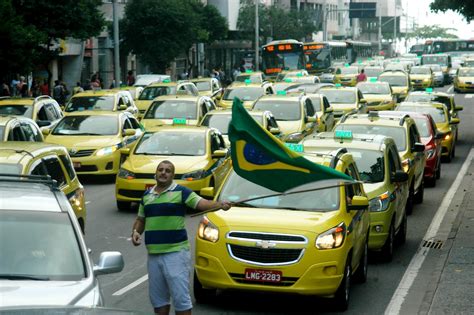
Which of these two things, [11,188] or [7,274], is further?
[11,188]

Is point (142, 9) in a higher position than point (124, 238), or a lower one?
higher

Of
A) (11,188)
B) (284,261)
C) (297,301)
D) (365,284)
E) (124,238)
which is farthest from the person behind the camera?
(124,238)

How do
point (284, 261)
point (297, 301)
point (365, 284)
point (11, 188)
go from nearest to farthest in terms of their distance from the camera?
point (11, 188) → point (284, 261) → point (297, 301) → point (365, 284)

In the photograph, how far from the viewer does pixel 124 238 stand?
17.1 m

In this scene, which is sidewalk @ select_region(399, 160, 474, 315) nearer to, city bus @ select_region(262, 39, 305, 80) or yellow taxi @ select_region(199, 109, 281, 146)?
yellow taxi @ select_region(199, 109, 281, 146)

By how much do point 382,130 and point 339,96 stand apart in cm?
1589

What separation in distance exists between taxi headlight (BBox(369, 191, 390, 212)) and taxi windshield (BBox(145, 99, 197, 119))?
51.3ft

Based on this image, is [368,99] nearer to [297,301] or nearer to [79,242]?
[297,301]

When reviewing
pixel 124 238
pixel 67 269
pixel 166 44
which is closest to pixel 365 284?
pixel 124 238

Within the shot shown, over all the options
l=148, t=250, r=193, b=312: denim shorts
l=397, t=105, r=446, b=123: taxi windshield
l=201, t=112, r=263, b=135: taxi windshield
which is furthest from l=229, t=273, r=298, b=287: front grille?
l=397, t=105, r=446, b=123: taxi windshield

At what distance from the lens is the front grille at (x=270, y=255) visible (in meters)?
11.4

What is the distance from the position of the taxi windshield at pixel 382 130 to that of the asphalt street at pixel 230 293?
1.33m

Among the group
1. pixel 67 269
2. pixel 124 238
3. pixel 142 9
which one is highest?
pixel 142 9

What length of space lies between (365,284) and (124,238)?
15.7 feet
